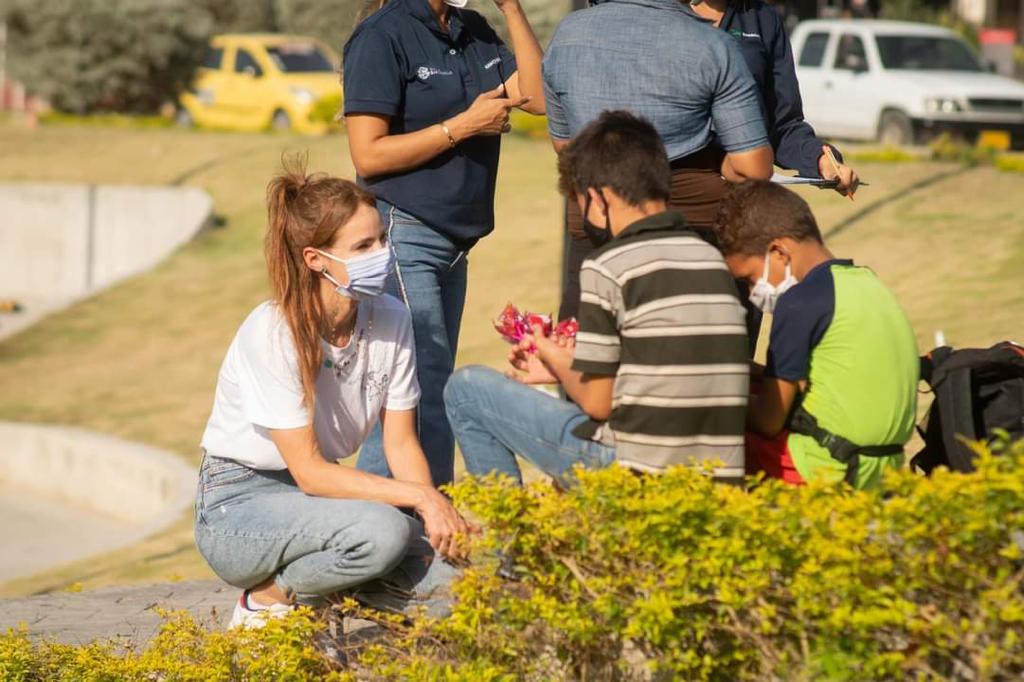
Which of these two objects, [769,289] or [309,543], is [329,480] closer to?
[309,543]

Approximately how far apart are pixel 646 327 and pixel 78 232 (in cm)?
1601

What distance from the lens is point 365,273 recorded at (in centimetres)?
431

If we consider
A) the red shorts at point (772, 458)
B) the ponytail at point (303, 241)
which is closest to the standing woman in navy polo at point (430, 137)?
the ponytail at point (303, 241)

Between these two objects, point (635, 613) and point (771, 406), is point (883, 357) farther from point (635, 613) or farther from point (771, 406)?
point (635, 613)

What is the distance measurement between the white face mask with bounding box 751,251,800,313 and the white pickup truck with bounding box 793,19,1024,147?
598 inches

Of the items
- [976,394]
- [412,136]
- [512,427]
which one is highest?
[412,136]

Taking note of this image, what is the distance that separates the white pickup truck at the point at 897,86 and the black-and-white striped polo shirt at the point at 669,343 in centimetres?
1545

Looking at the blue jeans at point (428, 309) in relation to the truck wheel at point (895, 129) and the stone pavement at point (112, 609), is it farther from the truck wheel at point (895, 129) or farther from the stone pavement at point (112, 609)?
the truck wheel at point (895, 129)

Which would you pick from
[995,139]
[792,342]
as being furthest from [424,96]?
[995,139]

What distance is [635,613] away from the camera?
11.4 ft

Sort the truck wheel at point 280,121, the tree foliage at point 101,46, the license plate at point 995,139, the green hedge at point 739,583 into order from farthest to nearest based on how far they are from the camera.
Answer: the tree foliage at point 101,46 → the truck wheel at point 280,121 → the license plate at point 995,139 → the green hedge at point 739,583

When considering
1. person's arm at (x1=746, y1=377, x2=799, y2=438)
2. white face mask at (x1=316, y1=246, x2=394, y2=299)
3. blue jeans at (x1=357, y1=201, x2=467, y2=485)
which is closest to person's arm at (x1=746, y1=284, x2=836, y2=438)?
person's arm at (x1=746, y1=377, x2=799, y2=438)

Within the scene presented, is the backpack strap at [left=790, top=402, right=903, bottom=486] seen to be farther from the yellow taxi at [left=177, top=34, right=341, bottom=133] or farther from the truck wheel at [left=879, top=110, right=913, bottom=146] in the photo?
the yellow taxi at [left=177, top=34, right=341, bottom=133]

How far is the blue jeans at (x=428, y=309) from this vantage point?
4965mm
